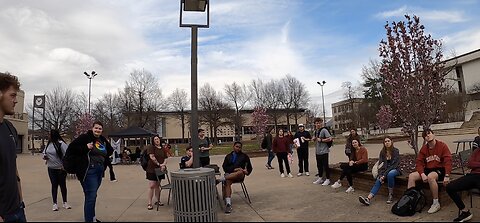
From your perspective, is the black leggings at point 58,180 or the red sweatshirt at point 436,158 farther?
the black leggings at point 58,180

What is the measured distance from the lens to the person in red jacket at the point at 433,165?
621 centimetres

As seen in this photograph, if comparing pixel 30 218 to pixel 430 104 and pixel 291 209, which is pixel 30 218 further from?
pixel 430 104

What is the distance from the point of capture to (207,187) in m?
5.61

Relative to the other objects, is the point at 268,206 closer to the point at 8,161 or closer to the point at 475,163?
the point at 475,163

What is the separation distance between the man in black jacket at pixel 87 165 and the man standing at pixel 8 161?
262 centimetres

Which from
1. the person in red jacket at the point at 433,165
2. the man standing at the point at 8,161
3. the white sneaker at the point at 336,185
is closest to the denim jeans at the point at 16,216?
the man standing at the point at 8,161

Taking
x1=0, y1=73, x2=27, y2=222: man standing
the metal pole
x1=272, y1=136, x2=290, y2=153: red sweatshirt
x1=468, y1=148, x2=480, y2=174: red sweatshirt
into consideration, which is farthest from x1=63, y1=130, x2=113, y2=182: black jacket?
x1=272, y1=136, x2=290, y2=153: red sweatshirt

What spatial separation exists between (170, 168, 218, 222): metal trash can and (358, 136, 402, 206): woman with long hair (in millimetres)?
3113

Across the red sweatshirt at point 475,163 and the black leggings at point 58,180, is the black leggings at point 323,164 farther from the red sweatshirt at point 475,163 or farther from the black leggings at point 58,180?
the black leggings at point 58,180

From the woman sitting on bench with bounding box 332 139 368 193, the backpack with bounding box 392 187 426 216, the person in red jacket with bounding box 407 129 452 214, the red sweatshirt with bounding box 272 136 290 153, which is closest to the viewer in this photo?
the backpack with bounding box 392 187 426 216

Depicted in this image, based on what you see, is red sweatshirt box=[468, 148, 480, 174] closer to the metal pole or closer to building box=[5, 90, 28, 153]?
the metal pole

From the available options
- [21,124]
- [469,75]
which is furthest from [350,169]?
[469,75]

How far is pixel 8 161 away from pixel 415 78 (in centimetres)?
1043

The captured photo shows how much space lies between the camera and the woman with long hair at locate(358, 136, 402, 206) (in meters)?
7.05
